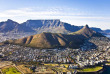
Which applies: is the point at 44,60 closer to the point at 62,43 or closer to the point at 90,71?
the point at 90,71

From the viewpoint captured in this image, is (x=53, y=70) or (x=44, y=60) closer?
(x=53, y=70)

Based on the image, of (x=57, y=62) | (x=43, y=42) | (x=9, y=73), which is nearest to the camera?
(x=9, y=73)

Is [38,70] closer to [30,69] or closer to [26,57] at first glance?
[30,69]

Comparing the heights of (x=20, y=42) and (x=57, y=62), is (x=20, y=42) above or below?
above

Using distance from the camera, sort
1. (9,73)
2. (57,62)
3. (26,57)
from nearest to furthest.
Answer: (9,73) → (57,62) → (26,57)

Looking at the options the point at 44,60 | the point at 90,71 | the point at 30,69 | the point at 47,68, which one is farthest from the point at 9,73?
the point at 90,71

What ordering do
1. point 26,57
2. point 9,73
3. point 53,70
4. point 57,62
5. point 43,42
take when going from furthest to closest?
1. point 43,42
2. point 26,57
3. point 57,62
4. point 53,70
5. point 9,73

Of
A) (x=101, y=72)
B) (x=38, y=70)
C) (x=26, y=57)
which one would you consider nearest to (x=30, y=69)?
(x=38, y=70)

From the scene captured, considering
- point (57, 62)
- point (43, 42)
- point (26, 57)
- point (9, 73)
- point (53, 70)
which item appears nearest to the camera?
point (9, 73)

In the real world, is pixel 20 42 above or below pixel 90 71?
above
